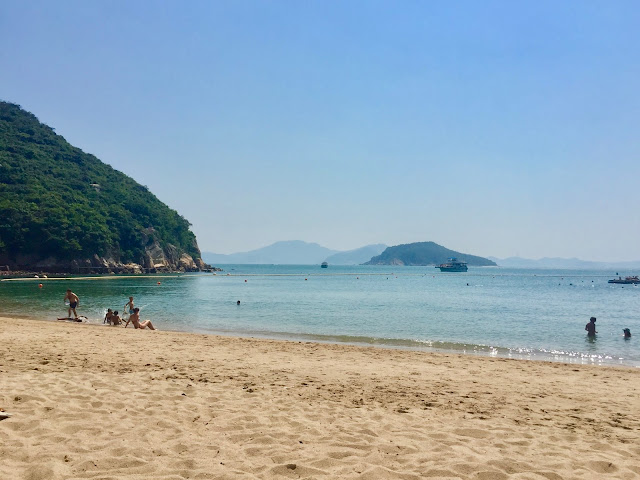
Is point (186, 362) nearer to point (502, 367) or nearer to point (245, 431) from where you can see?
point (245, 431)

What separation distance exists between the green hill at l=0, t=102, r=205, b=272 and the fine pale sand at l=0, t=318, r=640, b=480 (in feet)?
313

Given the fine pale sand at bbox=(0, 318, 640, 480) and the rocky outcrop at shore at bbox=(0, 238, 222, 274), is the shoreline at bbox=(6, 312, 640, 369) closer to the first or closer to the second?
the fine pale sand at bbox=(0, 318, 640, 480)

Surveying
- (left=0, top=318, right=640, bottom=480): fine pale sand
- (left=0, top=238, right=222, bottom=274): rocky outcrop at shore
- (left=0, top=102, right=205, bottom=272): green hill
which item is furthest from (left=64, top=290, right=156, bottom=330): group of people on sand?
(left=0, top=102, right=205, bottom=272): green hill

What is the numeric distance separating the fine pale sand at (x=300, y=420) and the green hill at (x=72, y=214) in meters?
95.5

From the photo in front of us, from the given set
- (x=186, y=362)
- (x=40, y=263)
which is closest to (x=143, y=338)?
(x=186, y=362)

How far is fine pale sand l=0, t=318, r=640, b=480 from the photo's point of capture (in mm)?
5086

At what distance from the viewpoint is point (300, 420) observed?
6.82 metres

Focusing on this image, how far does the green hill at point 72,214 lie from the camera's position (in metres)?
92.9

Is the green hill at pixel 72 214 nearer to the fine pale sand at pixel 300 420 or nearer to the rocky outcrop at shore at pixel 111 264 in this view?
the rocky outcrop at shore at pixel 111 264

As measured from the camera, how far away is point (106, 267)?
331 feet

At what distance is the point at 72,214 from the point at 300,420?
360 feet

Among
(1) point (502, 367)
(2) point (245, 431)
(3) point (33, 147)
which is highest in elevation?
(3) point (33, 147)

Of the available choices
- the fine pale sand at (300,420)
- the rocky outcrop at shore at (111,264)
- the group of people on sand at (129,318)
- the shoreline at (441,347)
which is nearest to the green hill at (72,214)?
the rocky outcrop at shore at (111,264)

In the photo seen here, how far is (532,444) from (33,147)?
145468 millimetres
